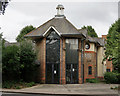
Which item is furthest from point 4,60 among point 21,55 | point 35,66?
point 35,66

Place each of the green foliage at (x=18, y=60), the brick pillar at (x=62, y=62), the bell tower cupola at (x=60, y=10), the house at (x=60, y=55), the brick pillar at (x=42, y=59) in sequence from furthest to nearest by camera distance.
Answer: the bell tower cupola at (x=60, y=10) < the brick pillar at (x=42, y=59) < the house at (x=60, y=55) < the brick pillar at (x=62, y=62) < the green foliage at (x=18, y=60)

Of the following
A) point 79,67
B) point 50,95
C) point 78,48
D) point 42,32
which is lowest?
point 50,95

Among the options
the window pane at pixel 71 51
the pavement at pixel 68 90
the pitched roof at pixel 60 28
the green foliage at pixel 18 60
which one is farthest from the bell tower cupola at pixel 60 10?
the pavement at pixel 68 90

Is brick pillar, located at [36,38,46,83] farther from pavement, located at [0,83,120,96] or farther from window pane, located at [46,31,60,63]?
pavement, located at [0,83,120,96]

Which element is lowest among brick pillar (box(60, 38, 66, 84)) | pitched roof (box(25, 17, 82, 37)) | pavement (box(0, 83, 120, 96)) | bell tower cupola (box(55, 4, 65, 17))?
pavement (box(0, 83, 120, 96))

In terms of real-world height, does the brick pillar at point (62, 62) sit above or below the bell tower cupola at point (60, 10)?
below

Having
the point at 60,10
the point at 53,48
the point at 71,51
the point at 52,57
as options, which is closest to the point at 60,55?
the point at 52,57

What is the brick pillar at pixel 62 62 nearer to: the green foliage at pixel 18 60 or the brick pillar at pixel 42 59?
the brick pillar at pixel 42 59

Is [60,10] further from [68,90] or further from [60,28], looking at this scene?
[68,90]

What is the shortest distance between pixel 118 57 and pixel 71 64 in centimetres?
959

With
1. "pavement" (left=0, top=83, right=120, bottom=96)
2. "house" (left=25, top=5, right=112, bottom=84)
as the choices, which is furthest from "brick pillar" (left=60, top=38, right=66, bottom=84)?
"pavement" (left=0, top=83, right=120, bottom=96)

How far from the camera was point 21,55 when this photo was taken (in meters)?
26.9

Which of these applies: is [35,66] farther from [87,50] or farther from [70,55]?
[87,50]

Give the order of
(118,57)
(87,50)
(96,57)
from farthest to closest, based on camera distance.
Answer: (96,57) → (87,50) → (118,57)
